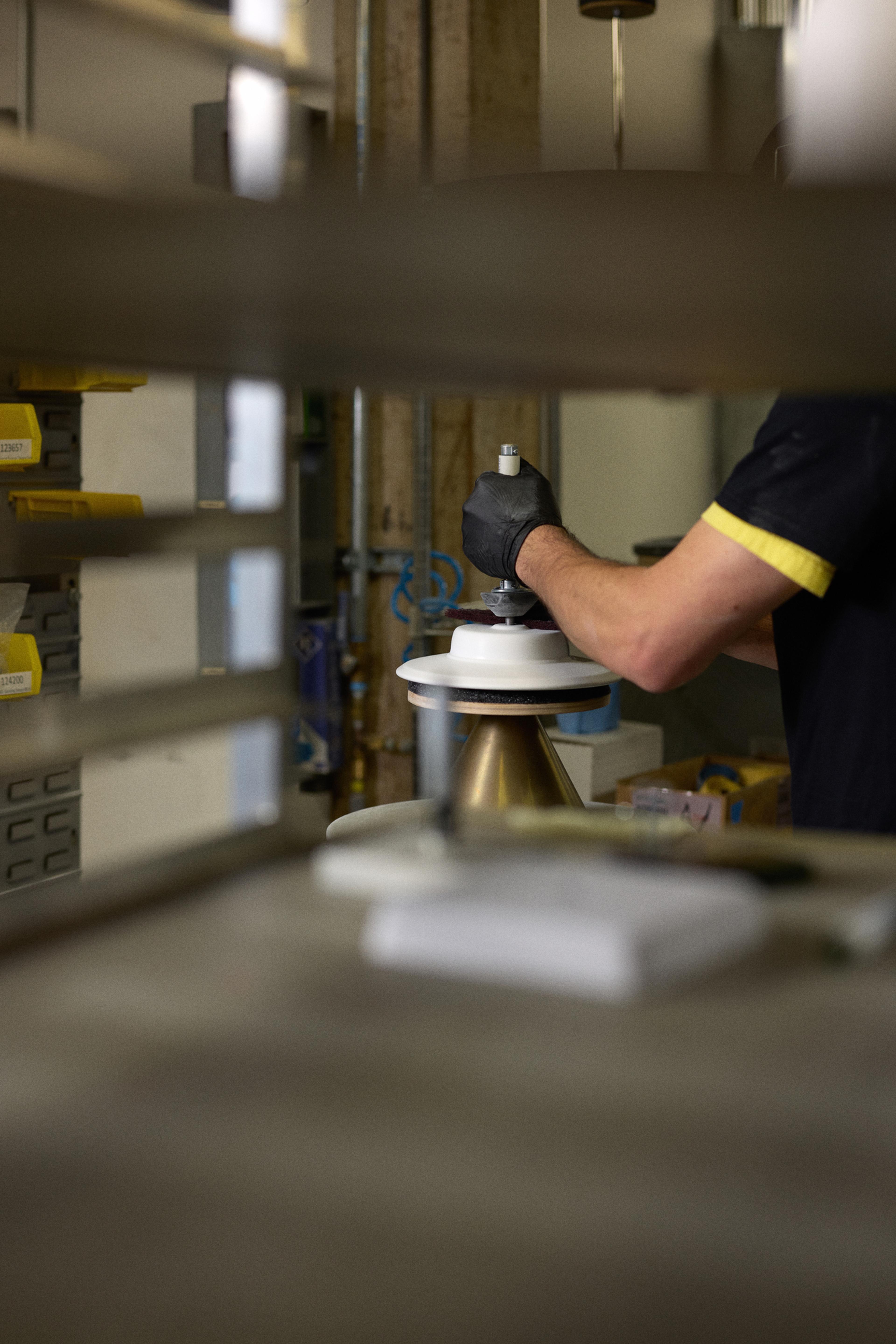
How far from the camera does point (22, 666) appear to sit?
83.2 inches

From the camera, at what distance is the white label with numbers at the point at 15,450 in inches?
88.7

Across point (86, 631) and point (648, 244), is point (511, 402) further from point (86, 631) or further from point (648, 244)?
point (648, 244)

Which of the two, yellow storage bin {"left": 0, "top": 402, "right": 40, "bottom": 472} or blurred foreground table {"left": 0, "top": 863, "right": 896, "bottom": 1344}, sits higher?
yellow storage bin {"left": 0, "top": 402, "right": 40, "bottom": 472}

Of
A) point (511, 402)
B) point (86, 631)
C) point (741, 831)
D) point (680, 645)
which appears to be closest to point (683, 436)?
point (511, 402)

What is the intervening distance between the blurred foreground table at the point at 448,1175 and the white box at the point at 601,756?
9.43ft

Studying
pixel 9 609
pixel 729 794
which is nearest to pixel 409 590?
pixel 729 794

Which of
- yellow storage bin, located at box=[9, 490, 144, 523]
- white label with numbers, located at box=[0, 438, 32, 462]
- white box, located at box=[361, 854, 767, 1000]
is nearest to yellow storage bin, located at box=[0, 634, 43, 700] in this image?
yellow storage bin, located at box=[9, 490, 144, 523]

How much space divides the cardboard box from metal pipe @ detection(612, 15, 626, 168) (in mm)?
1987

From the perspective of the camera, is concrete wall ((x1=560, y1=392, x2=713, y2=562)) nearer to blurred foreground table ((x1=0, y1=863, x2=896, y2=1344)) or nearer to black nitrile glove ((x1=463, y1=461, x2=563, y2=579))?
black nitrile glove ((x1=463, y1=461, x2=563, y2=579))

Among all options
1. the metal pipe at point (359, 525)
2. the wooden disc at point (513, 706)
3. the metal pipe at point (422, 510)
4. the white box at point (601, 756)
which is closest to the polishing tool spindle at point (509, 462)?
the wooden disc at point (513, 706)

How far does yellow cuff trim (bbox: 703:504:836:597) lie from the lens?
3.83 ft

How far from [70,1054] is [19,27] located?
195 millimetres

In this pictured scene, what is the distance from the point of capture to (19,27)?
9.7 inches

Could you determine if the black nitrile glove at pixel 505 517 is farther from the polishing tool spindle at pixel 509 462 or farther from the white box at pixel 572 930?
the white box at pixel 572 930
